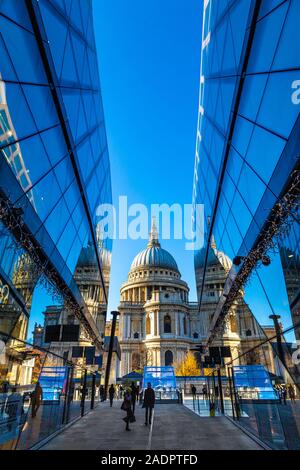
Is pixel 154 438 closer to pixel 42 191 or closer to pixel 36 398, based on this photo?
pixel 36 398

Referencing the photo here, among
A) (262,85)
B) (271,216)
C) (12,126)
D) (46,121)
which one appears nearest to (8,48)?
(12,126)

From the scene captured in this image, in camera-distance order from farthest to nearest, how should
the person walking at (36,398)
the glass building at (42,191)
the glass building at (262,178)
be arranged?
the person walking at (36,398) → the glass building at (42,191) → the glass building at (262,178)

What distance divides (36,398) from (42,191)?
629cm

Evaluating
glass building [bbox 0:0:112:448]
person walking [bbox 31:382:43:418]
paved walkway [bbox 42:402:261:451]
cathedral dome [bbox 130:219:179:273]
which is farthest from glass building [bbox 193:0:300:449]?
cathedral dome [bbox 130:219:179:273]

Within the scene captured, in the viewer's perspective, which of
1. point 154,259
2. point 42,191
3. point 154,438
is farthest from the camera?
point 154,259

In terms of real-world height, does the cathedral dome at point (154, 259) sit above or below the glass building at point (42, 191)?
above

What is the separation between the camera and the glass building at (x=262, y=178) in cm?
696

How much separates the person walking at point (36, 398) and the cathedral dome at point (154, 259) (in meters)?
104

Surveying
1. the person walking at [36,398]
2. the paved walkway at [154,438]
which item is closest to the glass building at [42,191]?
the person walking at [36,398]

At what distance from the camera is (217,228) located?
19.6 m

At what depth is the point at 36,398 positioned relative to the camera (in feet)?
27.5

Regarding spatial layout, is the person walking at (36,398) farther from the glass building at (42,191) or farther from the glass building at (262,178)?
the glass building at (262,178)

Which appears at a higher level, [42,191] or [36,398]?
[42,191]

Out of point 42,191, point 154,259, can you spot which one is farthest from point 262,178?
point 154,259
